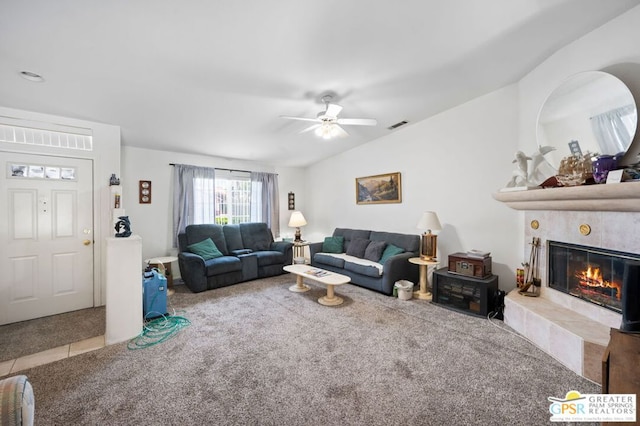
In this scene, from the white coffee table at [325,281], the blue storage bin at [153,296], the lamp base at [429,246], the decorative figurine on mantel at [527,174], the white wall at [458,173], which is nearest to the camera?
the decorative figurine on mantel at [527,174]

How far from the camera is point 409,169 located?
14.5 feet

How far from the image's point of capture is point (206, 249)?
14.4 ft

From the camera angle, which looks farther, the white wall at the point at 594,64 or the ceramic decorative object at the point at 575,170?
the ceramic decorative object at the point at 575,170

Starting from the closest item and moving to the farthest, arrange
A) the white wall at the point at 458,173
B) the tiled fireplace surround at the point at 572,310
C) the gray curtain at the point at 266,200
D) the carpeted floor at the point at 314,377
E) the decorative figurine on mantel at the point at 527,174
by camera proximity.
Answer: the carpeted floor at the point at 314,377 < the tiled fireplace surround at the point at 572,310 < the decorative figurine on mantel at the point at 527,174 < the white wall at the point at 458,173 < the gray curtain at the point at 266,200

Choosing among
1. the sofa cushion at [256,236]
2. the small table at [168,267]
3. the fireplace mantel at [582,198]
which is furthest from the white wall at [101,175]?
the fireplace mantel at [582,198]

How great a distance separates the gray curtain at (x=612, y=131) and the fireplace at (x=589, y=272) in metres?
0.86

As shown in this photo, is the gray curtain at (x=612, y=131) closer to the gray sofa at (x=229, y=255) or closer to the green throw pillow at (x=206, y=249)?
the gray sofa at (x=229, y=255)

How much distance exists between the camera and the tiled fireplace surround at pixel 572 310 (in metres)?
1.95

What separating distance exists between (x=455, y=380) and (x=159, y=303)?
10.4 ft

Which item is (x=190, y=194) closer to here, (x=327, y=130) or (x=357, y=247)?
(x=327, y=130)

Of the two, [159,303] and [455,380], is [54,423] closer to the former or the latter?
[159,303]

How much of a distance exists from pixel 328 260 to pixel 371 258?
796 mm

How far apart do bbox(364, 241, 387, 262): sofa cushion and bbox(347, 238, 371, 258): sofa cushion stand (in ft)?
0.41

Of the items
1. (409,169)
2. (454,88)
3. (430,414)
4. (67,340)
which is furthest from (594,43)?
(67,340)
